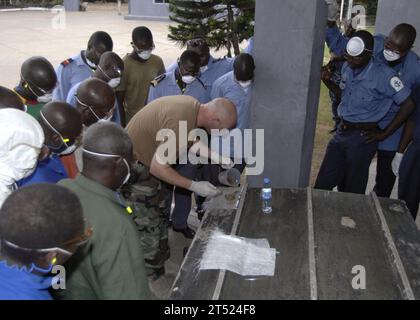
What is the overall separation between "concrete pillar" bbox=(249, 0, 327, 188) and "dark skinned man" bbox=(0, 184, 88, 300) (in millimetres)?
2303

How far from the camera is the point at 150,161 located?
9.59 feet

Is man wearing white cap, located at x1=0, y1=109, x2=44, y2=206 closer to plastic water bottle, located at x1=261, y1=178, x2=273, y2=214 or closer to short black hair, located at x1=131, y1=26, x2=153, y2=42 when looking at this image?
plastic water bottle, located at x1=261, y1=178, x2=273, y2=214

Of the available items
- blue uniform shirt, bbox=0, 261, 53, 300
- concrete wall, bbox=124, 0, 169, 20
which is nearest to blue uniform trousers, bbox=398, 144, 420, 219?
blue uniform shirt, bbox=0, 261, 53, 300

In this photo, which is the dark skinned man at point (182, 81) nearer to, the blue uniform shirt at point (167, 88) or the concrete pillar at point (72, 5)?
the blue uniform shirt at point (167, 88)

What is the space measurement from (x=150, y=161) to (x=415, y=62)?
2.40 metres

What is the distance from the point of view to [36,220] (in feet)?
4.30

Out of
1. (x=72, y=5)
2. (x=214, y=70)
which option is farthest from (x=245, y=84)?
(x=72, y=5)

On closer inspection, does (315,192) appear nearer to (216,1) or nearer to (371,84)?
(371,84)

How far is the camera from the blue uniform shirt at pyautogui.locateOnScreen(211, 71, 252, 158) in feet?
12.3

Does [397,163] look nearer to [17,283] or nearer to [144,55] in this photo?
[144,55]

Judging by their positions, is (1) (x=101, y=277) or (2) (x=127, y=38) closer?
(1) (x=101, y=277)

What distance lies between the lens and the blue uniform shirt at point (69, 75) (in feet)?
12.4

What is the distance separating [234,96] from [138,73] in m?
1.12

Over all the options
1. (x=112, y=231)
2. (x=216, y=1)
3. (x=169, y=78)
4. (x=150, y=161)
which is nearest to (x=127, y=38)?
(x=216, y=1)
